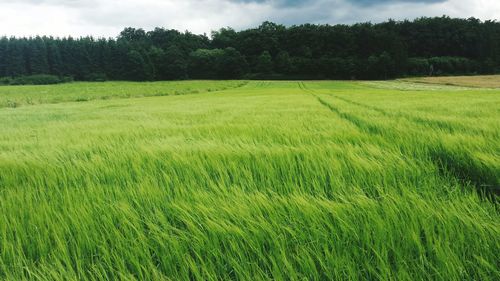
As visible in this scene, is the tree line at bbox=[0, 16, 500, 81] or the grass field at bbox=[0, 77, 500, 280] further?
the tree line at bbox=[0, 16, 500, 81]

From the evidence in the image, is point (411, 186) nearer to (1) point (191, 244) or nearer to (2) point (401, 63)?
(1) point (191, 244)

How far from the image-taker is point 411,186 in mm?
1600

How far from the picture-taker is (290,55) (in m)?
111

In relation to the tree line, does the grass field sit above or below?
below

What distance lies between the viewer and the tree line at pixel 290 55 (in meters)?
94.9

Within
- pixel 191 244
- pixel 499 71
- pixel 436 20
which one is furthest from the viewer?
pixel 436 20

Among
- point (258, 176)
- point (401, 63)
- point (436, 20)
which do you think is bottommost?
point (258, 176)

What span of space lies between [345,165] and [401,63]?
105 metres

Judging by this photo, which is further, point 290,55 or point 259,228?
point 290,55

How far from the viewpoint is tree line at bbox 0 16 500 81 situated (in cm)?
9488

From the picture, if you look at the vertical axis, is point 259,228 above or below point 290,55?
below

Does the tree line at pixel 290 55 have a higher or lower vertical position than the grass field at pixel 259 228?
higher

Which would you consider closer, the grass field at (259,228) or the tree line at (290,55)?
the grass field at (259,228)

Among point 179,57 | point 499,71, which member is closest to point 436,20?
point 499,71
